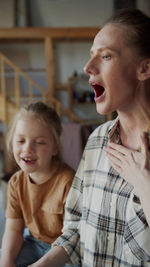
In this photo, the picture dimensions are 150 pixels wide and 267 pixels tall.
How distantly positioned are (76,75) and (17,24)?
1567 millimetres

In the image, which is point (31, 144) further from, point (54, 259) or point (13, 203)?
point (54, 259)

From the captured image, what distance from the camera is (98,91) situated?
2.56 feet

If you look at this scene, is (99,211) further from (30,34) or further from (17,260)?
(30,34)

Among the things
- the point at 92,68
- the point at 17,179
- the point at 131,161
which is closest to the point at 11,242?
the point at 17,179

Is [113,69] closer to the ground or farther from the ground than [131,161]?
farther from the ground

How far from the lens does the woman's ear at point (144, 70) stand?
71cm

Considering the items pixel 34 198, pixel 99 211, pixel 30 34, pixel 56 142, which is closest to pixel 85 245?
pixel 99 211

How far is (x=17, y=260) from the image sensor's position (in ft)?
3.30

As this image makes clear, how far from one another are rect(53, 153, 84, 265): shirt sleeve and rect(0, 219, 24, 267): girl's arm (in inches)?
8.7

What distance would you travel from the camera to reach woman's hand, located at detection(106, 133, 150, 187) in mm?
666

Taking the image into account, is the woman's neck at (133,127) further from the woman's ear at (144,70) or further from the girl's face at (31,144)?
the girl's face at (31,144)

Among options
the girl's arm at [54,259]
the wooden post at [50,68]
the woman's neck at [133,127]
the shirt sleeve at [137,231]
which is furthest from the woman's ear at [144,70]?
the wooden post at [50,68]

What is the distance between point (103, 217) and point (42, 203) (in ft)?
1.17

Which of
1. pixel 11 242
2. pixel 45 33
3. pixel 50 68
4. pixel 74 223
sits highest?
pixel 45 33
